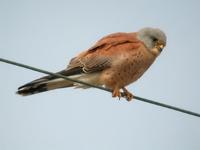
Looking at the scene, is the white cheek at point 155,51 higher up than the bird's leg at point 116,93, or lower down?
higher up

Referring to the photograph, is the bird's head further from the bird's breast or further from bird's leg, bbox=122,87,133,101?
bird's leg, bbox=122,87,133,101

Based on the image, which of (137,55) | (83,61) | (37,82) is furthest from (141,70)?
(37,82)

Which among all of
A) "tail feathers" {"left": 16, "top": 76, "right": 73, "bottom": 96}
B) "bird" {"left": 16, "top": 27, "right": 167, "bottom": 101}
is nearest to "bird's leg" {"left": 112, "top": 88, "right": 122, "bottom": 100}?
"bird" {"left": 16, "top": 27, "right": 167, "bottom": 101}

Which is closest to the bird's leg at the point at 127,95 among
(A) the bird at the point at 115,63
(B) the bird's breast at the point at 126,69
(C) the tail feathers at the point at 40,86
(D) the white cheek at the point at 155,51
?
(A) the bird at the point at 115,63

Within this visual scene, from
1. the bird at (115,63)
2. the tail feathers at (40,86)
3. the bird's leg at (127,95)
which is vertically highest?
the bird at (115,63)

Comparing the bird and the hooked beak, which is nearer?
the bird

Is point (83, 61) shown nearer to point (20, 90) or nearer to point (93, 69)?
point (93, 69)

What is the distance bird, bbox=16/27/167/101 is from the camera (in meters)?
7.36

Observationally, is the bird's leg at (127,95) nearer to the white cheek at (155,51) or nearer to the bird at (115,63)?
the bird at (115,63)

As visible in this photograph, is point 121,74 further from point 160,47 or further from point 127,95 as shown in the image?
point 160,47

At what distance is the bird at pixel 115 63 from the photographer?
7355 mm

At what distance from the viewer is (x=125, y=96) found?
7.59 metres

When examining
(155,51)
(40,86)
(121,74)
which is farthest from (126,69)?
(40,86)

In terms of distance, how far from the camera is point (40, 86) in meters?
7.08
